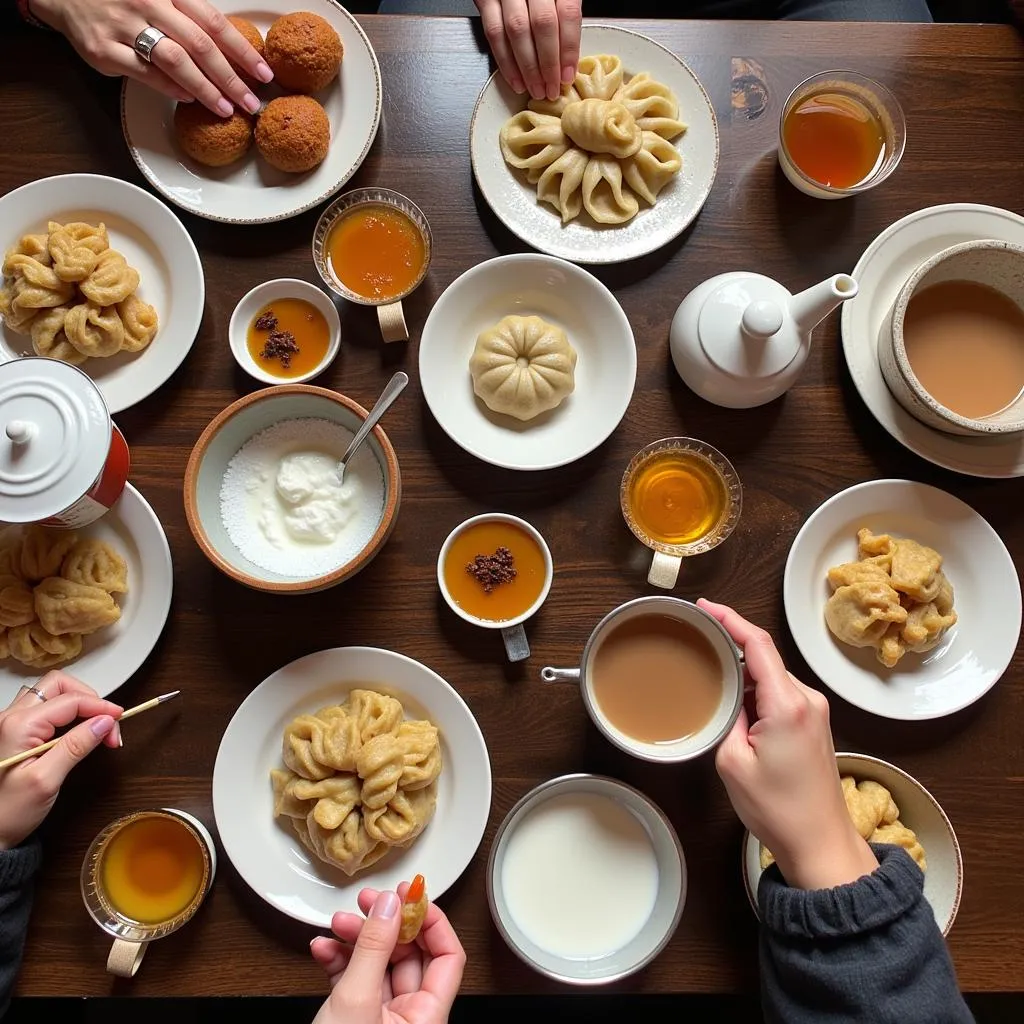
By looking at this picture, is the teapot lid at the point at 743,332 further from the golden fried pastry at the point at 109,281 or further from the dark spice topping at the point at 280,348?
the golden fried pastry at the point at 109,281

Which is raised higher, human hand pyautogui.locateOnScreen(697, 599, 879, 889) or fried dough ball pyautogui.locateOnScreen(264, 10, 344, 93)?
fried dough ball pyautogui.locateOnScreen(264, 10, 344, 93)

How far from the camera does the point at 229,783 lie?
5.94 feet

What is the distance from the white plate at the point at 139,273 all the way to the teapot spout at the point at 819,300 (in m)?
1.36

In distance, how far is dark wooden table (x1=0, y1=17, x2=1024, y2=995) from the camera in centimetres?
182

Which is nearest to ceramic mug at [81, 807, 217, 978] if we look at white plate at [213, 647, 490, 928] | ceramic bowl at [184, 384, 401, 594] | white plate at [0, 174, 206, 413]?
white plate at [213, 647, 490, 928]

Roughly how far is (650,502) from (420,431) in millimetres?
585

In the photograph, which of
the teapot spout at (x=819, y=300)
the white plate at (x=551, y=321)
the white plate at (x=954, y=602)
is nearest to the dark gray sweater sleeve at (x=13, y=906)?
the white plate at (x=551, y=321)

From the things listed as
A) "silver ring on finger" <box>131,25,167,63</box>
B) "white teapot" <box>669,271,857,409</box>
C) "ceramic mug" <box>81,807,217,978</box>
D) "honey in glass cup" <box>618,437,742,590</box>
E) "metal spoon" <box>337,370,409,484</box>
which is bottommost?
"ceramic mug" <box>81,807,217,978</box>

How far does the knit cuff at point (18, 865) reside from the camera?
168 centimetres

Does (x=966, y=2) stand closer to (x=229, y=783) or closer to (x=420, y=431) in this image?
(x=420, y=431)

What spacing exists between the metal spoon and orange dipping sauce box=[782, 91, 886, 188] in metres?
1.13

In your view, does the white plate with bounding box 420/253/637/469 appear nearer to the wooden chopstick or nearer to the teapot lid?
the teapot lid

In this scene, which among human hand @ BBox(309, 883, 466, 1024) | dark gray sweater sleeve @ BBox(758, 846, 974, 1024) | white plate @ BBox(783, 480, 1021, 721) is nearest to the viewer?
human hand @ BBox(309, 883, 466, 1024)

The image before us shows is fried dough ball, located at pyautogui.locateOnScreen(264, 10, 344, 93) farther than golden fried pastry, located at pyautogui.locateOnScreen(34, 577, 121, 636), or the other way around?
fried dough ball, located at pyautogui.locateOnScreen(264, 10, 344, 93)
